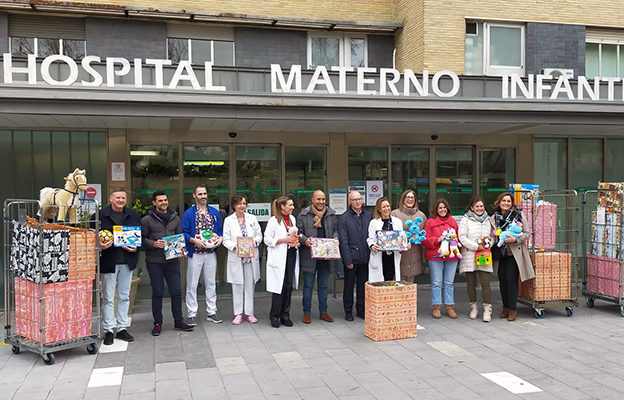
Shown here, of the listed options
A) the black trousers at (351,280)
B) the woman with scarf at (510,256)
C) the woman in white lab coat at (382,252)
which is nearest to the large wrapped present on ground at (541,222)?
the woman with scarf at (510,256)

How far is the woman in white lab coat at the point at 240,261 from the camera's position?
27.3 ft

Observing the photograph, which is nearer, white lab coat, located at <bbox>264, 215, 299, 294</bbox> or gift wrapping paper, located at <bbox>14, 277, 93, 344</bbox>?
gift wrapping paper, located at <bbox>14, 277, 93, 344</bbox>

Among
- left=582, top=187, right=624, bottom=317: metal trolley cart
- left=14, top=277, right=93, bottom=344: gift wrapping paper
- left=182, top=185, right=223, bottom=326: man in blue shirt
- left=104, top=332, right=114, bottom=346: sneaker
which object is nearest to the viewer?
left=14, top=277, right=93, bottom=344: gift wrapping paper

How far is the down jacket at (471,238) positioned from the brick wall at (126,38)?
7.39m

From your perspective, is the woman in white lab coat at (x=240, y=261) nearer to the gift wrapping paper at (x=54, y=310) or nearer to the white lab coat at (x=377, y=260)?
the white lab coat at (x=377, y=260)

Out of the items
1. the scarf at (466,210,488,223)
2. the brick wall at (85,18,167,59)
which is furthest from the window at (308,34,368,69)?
the scarf at (466,210,488,223)

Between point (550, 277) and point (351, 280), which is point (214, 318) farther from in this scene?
point (550, 277)

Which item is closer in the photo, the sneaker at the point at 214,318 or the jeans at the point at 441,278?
the sneaker at the point at 214,318

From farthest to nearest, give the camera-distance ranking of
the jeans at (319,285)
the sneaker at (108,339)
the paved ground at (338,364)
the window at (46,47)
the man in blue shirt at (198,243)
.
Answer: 1. the window at (46,47)
2. the jeans at (319,285)
3. the man in blue shirt at (198,243)
4. the sneaker at (108,339)
5. the paved ground at (338,364)

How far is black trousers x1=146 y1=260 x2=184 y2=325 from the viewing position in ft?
25.2

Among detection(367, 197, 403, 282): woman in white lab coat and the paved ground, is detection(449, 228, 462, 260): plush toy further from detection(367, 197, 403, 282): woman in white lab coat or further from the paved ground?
the paved ground

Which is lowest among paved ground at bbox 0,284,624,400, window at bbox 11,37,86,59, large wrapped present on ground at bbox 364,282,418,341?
paved ground at bbox 0,284,624,400

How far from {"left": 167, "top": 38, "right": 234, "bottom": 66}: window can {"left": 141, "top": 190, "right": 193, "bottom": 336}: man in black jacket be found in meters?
5.47

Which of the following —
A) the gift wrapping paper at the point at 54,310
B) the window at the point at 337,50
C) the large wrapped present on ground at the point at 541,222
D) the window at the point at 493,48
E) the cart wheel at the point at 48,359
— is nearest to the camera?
the cart wheel at the point at 48,359
